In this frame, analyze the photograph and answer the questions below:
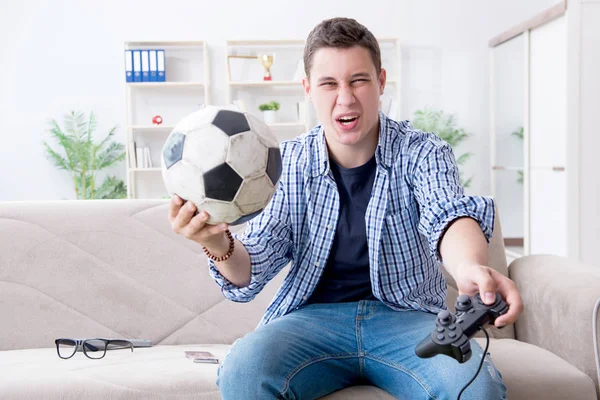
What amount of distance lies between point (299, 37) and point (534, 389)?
557 cm

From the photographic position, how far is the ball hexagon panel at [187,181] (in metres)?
1.19

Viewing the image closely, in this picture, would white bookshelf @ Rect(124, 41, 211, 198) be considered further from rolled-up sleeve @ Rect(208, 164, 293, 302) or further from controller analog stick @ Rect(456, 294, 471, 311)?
controller analog stick @ Rect(456, 294, 471, 311)

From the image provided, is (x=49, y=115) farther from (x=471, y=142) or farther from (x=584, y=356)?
(x=584, y=356)

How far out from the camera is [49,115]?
21.7ft

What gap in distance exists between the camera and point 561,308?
1787 millimetres

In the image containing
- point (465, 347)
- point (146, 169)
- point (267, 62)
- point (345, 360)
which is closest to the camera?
point (465, 347)

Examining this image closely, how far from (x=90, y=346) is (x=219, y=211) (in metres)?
0.89

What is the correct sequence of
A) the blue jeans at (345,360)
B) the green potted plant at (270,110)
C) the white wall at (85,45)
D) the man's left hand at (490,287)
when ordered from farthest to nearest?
the white wall at (85,45) < the green potted plant at (270,110) < the blue jeans at (345,360) < the man's left hand at (490,287)

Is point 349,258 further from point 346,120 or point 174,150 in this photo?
point 174,150

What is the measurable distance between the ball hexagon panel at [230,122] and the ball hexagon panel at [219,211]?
0.12 metres

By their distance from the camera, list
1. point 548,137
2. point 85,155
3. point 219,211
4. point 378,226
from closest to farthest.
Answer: point 219,211
point 378,226
point 548,137
point 85,155

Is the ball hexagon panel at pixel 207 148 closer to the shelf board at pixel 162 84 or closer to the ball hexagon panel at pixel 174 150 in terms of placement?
the ball hexagon panel at pixel 174 150

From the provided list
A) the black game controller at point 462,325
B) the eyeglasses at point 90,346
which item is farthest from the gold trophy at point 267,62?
the black game controller at point 462,325

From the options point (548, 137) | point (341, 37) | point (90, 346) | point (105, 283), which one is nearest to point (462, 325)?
point (341, 37)
